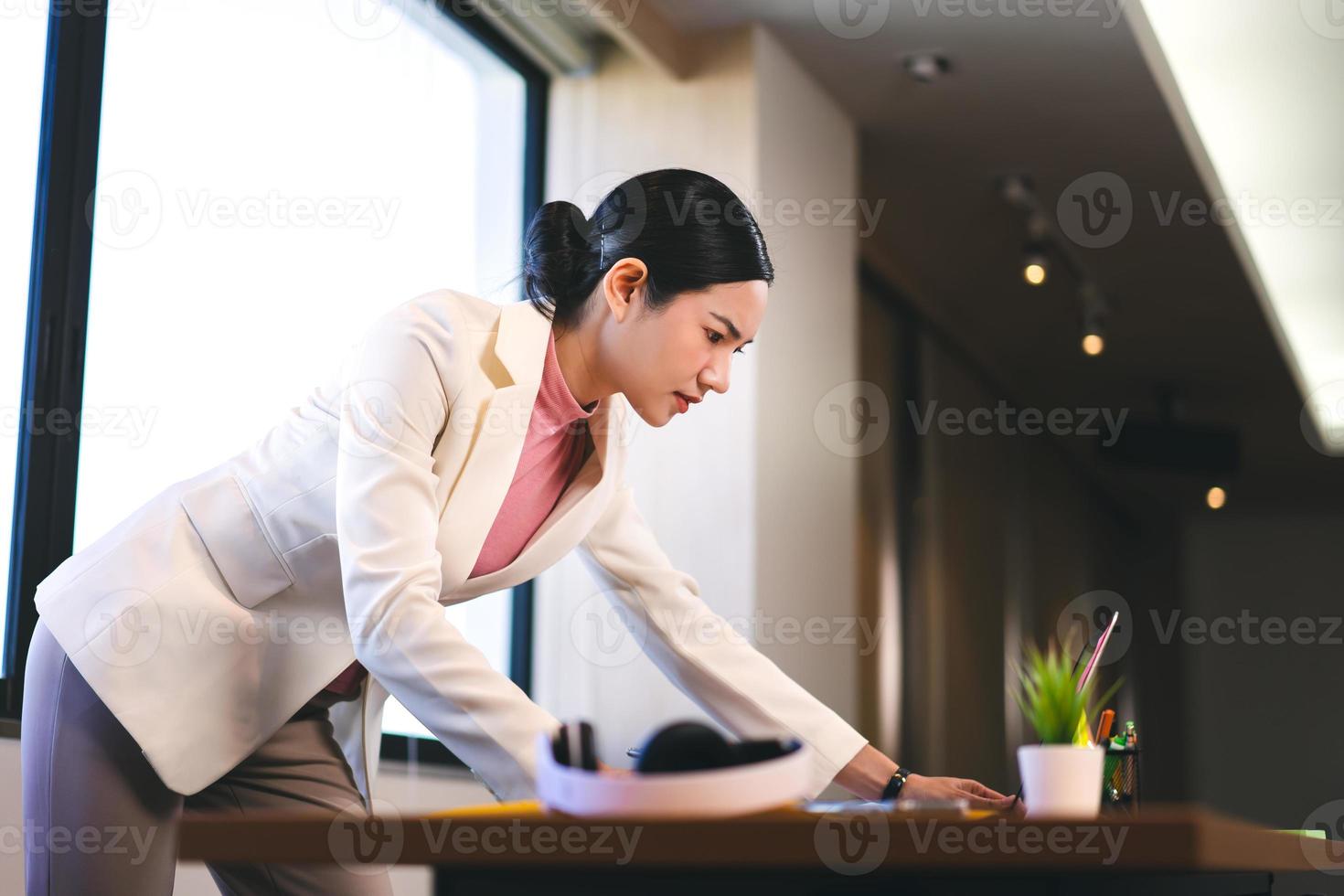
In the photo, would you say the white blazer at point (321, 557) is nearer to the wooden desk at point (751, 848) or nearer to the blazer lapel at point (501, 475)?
the blazer lapel at point (501, 475)

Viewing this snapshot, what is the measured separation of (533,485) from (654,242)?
1.10ft

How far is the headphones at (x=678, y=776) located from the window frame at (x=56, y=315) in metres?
1.43

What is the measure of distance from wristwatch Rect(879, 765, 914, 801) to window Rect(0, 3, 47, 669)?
136 cm

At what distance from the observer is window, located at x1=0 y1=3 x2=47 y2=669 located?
2135 millimetres

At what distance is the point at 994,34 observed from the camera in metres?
3.64

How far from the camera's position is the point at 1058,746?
3.43 feet

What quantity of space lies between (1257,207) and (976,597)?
2.14 metres

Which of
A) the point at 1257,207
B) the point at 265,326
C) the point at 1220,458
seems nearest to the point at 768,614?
the point at 265,326

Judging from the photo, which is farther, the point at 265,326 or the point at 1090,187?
the point at 1090,187

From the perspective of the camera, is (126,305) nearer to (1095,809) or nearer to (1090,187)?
(1095,809)

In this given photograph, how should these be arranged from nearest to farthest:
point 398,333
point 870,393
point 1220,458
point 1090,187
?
point 398,333
point 1090,187
point 870,393
point 1220,458

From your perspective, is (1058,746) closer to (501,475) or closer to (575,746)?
(575,746)

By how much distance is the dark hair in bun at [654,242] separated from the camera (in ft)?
5.35

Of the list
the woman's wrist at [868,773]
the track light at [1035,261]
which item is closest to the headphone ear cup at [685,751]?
the woman's wrist at [868,773]
